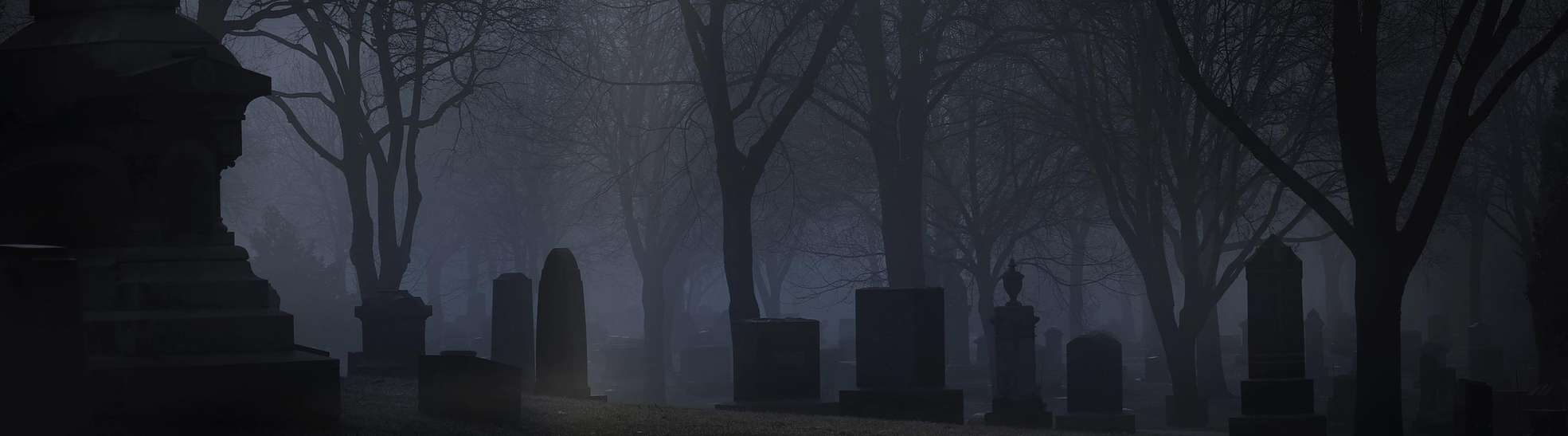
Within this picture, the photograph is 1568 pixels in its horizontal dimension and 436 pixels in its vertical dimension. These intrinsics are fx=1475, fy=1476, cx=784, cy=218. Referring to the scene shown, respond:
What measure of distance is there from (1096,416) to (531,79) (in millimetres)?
26569

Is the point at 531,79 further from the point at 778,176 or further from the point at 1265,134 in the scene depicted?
the point at 1265,134

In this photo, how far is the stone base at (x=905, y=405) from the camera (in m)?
15.1

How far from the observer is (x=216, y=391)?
28.2 ft

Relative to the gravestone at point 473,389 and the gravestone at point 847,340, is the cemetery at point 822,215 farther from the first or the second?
the gravestone at point 847,340

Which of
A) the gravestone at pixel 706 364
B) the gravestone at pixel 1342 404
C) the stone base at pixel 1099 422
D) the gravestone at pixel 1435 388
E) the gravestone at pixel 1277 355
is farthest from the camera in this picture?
the gravestone at pixel 706 364

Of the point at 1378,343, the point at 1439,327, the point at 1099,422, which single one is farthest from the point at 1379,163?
the point at 1439,327

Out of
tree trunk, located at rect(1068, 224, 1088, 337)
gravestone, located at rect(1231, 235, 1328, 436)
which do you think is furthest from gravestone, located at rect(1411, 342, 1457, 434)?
tree trunk, located at rect(1068, 224, 1088, 337)

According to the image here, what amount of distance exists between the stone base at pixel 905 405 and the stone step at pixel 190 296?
720cm

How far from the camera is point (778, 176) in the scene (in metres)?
36.0

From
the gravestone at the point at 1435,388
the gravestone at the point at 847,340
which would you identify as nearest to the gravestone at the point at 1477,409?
the gravestone at the point at 1435,388

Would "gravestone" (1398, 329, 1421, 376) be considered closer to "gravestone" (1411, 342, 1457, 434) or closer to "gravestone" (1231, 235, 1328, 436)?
"gravestone" (1411, 342, 1457, 434)

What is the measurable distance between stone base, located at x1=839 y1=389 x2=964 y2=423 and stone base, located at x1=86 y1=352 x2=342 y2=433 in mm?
7036

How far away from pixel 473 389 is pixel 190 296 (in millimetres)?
1994

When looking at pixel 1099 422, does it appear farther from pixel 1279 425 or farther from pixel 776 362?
pixel 776 362
